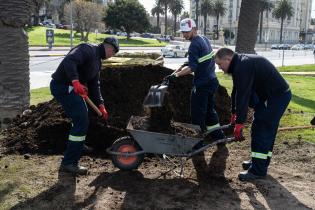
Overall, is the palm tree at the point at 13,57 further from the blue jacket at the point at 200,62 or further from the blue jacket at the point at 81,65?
the blue jacket at the point at 200,62

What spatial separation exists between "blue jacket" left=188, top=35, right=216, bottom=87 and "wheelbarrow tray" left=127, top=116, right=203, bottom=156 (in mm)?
1288

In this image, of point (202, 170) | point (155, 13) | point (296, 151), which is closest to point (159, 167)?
point (202, 170)

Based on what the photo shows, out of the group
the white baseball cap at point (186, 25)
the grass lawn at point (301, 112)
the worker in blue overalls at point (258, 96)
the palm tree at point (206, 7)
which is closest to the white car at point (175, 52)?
the grass lawn at point (301, 112)

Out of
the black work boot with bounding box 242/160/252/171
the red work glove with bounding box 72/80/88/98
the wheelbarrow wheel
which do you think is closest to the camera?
the red work glove with bounding box 72/80/88/98

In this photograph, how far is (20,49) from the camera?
7.74 m

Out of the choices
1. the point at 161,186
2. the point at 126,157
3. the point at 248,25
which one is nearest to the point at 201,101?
the point at 126,157

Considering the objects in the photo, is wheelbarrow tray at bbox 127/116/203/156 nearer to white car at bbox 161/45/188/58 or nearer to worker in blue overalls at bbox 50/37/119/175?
worker in blue overalls at bbox 50/37/119/175

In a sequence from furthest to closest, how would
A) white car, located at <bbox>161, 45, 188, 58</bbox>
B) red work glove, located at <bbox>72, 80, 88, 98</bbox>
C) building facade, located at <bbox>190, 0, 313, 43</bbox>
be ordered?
building facade, located at <bbox>190, 0, 313, 43</bbox>
white car, located at <bbox>161, 45, 188, 58</bbox>
red work glove, located at <bbox>72, 80, 88, 98</bbox>

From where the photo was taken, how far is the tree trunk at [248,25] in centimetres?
1599

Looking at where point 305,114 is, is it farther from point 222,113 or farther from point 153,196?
point 153,196

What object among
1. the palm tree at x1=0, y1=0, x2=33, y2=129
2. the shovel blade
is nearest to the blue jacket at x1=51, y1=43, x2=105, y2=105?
the shovel blade

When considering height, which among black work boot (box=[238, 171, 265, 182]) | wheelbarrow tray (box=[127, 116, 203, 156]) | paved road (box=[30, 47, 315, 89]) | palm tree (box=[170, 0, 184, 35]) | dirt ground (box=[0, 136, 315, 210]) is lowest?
paved road (box=[30, 47, 315, 89])

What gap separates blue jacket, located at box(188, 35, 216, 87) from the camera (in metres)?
6.10

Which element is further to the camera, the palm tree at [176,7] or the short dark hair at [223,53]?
the palm tree at [176,7]
